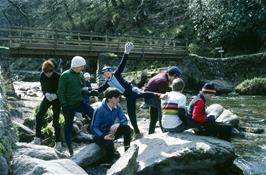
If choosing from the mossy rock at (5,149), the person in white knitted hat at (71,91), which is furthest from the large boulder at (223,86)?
the mossy rock at (5,149)

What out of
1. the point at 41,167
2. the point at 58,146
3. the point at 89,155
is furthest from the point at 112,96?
the point at 41,167

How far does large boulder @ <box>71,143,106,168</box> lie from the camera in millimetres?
7582

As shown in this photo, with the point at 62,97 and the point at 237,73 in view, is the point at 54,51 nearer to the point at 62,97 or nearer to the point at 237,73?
the point at 237,73

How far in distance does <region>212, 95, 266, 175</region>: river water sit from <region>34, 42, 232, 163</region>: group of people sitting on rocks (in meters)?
1.13

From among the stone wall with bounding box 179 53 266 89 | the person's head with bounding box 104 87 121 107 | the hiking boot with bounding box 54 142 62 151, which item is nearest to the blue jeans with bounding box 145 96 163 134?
the person's head with bounding box 104 87 121 107

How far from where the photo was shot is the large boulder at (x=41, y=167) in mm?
5188

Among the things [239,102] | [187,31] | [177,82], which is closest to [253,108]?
[239,102]

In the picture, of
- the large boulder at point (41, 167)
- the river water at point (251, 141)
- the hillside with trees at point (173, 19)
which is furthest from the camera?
the hillside with trees at point (173, 19)

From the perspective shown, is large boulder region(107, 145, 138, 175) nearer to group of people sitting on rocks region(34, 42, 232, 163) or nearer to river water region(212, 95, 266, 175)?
group of people sitting on rocks region(34, 42, 232, 163)

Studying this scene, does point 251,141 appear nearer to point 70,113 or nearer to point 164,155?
point 164,155

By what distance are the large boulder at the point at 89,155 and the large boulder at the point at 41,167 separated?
1.69 m

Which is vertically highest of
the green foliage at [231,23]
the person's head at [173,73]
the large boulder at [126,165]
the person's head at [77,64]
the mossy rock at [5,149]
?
the green foliage at [231,23]

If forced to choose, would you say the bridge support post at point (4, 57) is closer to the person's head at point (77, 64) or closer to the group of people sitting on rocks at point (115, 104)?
the group of people sitting on rocks at point (115, 104)

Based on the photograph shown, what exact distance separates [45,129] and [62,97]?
6.67 feet
